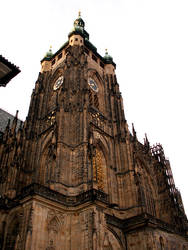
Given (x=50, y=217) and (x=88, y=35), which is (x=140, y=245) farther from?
(x=88, y=35)

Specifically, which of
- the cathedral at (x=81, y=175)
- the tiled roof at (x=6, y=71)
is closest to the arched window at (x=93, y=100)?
the cathedral at (x=81, y=175)

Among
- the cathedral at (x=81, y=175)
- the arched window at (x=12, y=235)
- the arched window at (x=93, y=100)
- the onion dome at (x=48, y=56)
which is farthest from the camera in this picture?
the onion dome at (x=48, y=56)

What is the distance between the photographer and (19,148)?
25.5 metres

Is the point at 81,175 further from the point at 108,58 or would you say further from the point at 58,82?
the point at 108,58

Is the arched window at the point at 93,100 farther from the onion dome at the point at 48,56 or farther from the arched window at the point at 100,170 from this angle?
the onion dome at the point at 48,56

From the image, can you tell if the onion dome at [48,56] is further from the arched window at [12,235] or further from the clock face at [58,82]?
the arched window at [12,235]

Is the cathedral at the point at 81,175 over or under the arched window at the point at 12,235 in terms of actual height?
over

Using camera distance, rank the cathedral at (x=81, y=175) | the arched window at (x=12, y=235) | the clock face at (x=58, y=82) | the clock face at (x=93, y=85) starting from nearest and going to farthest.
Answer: the cathedral at (x=81, y=175), the arched window at (x=12, y=235), the clock face at (x=93, y=85), the clock face at (x=58, y=82)

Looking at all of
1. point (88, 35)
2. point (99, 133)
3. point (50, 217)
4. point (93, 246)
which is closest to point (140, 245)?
point (93, 246)

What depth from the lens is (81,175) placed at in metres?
21.5

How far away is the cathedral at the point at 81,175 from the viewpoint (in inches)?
719

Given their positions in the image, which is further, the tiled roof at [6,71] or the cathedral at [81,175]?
the cathedral at [81,175]

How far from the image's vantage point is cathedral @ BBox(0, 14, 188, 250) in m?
18.3

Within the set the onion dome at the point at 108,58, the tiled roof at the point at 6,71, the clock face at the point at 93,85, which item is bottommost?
the tiled roof at the point at 6,71
